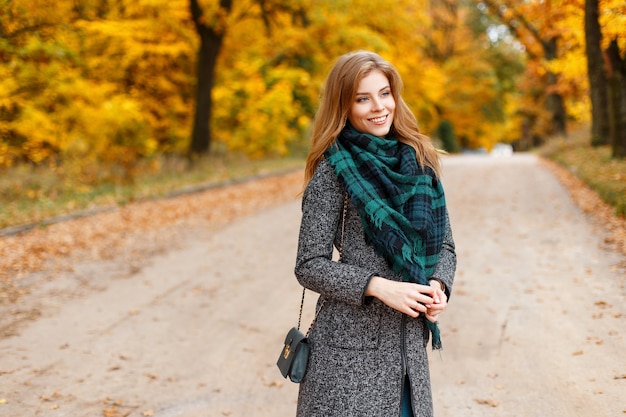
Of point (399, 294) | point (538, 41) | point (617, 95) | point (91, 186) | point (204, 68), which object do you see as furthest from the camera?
point (538, 41)

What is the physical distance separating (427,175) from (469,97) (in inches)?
1579

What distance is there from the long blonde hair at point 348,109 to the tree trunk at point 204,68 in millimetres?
17248

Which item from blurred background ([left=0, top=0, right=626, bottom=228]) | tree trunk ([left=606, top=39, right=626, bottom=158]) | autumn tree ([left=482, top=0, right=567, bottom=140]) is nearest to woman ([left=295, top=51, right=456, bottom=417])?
blurred background ([left=0, top=0, right=626, bottom=228])

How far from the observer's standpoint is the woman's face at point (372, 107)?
2.31m

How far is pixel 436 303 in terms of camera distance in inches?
86.5

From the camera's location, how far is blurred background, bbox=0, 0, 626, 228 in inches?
517

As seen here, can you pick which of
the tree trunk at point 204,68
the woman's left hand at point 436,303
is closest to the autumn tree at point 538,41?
the tree trunk at point 204,68

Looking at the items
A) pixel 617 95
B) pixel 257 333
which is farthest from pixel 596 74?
pixel 257 333

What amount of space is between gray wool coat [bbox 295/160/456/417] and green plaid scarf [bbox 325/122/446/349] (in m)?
0.07

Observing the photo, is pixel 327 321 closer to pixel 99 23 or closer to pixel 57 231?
pixel 57 231

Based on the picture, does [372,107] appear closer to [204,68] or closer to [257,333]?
[257,333]

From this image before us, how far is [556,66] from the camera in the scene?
1989cm

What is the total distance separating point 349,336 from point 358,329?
0.13 feet

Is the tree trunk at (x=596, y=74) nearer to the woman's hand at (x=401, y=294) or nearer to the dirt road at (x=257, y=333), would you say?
the dirt road at (x=257, y=333)
